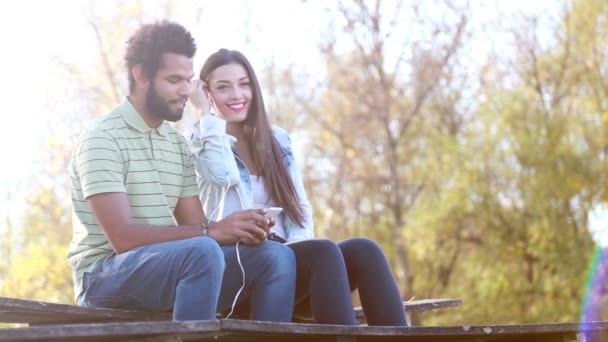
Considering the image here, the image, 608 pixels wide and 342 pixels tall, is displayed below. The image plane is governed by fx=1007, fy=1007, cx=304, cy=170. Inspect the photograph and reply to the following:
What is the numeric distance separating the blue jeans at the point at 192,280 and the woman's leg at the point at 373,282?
35 cm

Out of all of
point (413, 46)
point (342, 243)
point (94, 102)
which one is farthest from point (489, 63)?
point (342, 243)

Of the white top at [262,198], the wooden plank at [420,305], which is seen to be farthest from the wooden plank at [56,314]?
the wooden plank at [420,305]

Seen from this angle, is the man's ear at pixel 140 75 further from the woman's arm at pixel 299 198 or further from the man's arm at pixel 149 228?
the woman's arm at pixel 299 198

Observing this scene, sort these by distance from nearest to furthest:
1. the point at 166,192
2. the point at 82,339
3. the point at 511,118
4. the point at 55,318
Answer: the point at 82,339 → the point at 55,318 → the point at 166,192 → the point at 511,118

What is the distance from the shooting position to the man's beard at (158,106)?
147 inches

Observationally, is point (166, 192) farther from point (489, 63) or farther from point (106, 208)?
point (489, 63)

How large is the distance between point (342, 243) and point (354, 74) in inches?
648

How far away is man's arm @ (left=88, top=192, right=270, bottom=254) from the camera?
3.34m

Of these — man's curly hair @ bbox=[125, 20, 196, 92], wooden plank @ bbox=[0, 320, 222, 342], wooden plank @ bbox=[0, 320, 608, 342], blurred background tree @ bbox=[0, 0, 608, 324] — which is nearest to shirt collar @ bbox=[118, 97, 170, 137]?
man's curly hair @ bbox=[125, 20, 196, 92]

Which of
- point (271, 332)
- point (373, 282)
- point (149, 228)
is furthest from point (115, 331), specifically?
point (373, 282)

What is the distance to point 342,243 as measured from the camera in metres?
3.94

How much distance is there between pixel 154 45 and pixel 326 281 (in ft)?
3.56

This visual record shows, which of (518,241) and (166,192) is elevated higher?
(166,192)

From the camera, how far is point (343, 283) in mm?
3643
